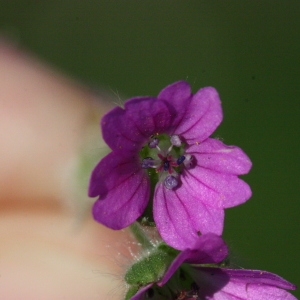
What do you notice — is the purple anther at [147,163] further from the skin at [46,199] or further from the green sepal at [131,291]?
the skin at [46,199]

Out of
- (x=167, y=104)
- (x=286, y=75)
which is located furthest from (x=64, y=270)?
(x=286, y=75)

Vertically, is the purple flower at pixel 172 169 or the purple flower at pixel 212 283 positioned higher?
the purple flower at pixel 172 169

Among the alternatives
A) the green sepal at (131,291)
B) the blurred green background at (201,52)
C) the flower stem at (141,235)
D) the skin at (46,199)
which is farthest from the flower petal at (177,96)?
the blurred green background at (201,52)

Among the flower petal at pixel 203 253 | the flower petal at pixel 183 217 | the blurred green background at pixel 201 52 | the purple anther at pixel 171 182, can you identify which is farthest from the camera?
the blurred green background at pixel 201 52

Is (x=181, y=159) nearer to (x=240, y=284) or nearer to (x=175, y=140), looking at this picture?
(x=175, y=140)

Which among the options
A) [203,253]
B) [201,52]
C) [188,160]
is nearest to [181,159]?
[188,160]

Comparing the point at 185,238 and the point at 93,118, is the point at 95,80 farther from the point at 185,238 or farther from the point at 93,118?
the point at 185,238
